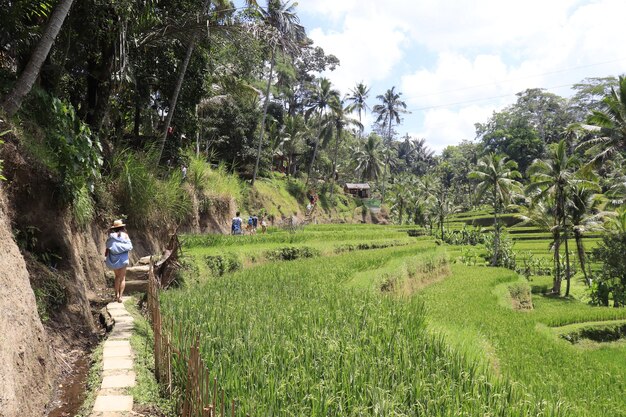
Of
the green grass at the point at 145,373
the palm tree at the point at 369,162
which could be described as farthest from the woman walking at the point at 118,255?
the palm tree at the point at 369,162

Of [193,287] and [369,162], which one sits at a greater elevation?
[369,162]

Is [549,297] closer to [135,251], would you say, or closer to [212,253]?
[212,253]

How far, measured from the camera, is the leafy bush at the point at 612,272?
65.4ft

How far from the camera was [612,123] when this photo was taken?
18.0 metres

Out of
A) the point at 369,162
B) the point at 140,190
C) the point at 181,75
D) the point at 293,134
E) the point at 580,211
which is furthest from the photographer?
the point at 369,162

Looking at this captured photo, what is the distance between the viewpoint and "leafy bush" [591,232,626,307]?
1992 cm

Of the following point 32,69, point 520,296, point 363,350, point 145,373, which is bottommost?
point 520,296

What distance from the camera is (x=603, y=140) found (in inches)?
742

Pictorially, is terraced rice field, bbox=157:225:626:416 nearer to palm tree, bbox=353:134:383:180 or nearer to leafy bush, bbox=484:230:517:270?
leafy bush, bbox=484:230:517:270

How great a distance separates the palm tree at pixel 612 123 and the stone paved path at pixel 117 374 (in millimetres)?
18937

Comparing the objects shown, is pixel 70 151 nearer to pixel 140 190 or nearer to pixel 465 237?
pixel 140 190

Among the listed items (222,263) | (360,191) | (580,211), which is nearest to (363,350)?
(222,263)

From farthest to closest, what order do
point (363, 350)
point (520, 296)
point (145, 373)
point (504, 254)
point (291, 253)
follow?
point (504, 254) → point (520, 296) → point (291, 253) → point (363, 350) → point (145, 373)

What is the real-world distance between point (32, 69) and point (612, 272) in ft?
77.8
